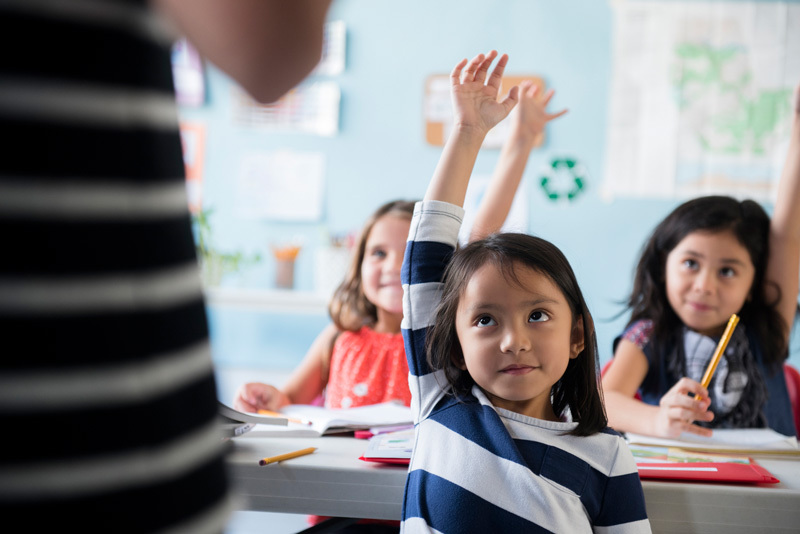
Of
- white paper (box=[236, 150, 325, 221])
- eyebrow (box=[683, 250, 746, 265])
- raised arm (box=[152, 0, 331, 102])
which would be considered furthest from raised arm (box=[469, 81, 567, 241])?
white paper (box=[236, 150, 325, 221])

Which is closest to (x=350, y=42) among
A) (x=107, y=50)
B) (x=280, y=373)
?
(x=280, y=373)

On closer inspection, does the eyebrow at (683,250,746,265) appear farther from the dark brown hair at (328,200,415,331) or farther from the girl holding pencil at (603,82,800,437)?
the dark brown hair at (328,200,415,331)

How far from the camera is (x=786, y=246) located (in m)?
1.45

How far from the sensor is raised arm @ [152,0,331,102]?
0.44m

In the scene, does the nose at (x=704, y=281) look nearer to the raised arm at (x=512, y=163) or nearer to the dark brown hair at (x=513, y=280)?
the raised arm at (x=512, y=163)

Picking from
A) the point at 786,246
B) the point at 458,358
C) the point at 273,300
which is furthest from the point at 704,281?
the point at 273,300

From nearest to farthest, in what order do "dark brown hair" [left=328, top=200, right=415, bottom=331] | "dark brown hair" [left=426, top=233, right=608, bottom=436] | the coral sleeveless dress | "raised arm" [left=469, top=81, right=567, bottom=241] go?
"dark brown hair" [left=426, top=233, right=608, bottom=436] → "raised arm" [left=469, top=81, right=567, bottom=241] → the coral sleeveless dress → "dark brown hair" [left=328, top=200, right=415, bottom=331]

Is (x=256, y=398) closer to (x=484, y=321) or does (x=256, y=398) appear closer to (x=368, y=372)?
(x=368, y=372)

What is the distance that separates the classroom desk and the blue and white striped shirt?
0.18 ft

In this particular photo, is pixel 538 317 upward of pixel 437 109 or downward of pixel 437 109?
downward

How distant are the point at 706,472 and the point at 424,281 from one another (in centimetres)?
44

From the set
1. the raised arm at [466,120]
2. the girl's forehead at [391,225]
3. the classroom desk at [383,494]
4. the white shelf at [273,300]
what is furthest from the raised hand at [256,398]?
the white shelf at [273,300]

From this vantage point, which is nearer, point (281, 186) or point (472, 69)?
point (472, 69)

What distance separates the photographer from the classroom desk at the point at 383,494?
0.90 metres
